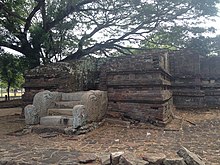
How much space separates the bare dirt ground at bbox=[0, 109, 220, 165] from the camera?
392cm

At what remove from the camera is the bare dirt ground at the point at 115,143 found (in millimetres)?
3922

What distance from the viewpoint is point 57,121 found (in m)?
5.96

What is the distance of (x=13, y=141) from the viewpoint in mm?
5086

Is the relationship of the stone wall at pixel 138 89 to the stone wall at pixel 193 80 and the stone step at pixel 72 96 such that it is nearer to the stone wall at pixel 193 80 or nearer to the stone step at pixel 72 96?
the stone step at pixel 72 96

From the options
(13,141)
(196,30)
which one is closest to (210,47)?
(196,30)

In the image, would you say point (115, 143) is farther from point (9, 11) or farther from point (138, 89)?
point (9, 11)

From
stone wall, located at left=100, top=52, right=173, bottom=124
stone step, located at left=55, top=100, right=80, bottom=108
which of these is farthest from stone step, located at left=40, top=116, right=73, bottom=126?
stone wall, located at left=100, top=52, right=173, bottom=124

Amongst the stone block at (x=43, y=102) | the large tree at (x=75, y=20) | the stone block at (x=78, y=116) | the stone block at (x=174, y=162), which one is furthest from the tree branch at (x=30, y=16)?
the stone block at (x=174, y=162)

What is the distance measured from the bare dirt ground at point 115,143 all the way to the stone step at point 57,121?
48 centimetres

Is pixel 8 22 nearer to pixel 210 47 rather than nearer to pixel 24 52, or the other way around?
pixel 24 52

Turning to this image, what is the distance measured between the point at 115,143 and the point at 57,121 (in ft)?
6.22

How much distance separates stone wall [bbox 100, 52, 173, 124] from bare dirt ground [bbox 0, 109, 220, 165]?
0.48m

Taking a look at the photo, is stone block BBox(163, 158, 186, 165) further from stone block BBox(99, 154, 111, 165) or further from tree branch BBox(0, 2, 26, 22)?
tree branch BBox(0, 2, 26, 22)

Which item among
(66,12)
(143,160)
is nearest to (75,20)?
(66,12)
